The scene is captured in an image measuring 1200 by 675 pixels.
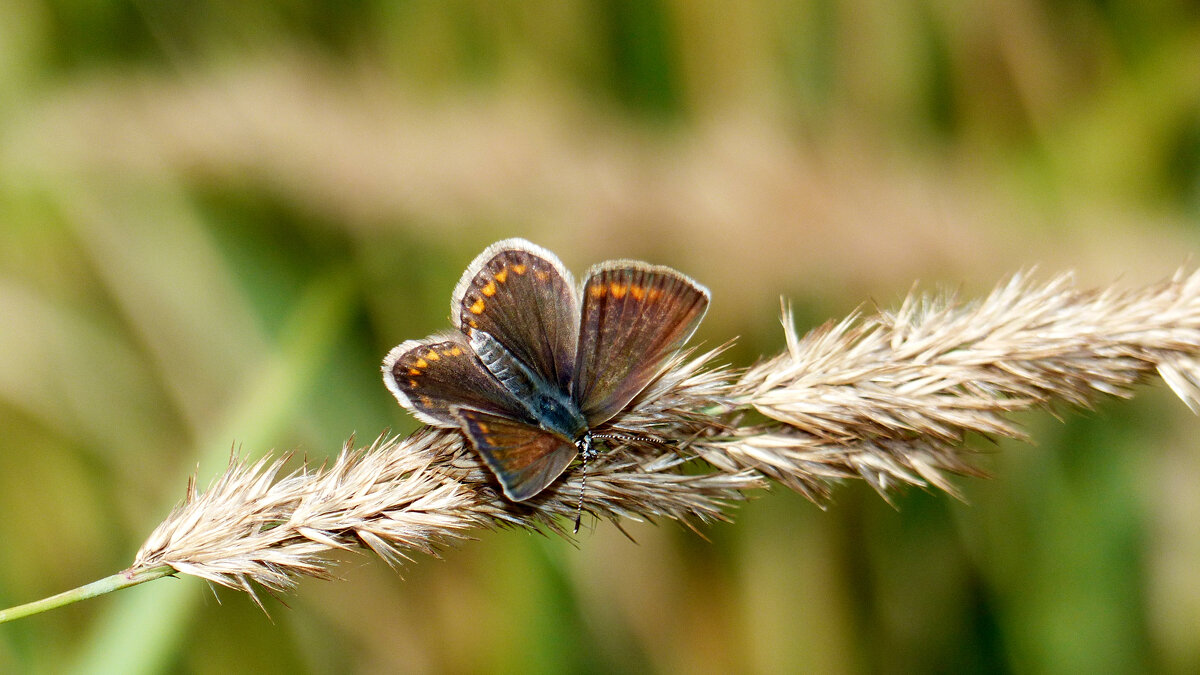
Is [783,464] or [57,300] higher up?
[57,300]

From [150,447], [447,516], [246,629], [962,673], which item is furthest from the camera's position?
[150,447]

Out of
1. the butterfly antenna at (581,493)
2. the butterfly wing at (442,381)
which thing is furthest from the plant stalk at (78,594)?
the butterfly antenna at (581,493)

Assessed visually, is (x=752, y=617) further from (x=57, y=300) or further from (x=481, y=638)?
(x=57, y=300)

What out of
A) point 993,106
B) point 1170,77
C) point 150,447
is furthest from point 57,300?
point 1170,77

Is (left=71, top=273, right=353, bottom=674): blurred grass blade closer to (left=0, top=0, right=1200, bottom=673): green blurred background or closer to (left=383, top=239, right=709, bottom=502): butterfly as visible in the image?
(left=0, top=0, right=1200, bottom=673): green blurred background

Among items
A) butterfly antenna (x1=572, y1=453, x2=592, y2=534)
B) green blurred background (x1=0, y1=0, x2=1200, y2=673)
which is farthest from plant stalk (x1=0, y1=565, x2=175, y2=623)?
green blurred background (x1=0, y1=0, x2=1200, y2=673)

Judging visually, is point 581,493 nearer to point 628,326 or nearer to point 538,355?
point 628,326
